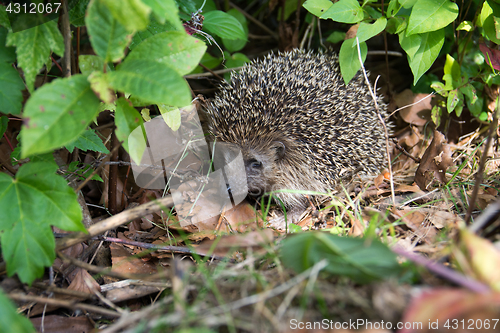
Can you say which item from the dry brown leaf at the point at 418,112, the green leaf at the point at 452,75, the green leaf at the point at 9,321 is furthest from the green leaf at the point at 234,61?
the green leaf at the point at 9,321

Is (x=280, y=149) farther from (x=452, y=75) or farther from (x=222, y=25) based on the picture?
(x=452, y=75)

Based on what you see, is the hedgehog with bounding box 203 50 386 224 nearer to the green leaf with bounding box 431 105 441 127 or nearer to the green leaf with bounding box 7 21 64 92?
the green leaf with bounding box 431 105 441 127

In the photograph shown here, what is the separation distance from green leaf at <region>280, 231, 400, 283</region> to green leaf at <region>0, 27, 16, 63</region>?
187 centimetres

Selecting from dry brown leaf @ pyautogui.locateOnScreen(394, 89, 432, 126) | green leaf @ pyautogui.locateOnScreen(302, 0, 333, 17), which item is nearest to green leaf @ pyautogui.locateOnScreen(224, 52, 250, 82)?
green leaf @ pyautogui.locateOnScreen(302, 0, 333, 17)

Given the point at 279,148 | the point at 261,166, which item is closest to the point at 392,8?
the point at 279,148

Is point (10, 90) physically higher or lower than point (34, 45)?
lower

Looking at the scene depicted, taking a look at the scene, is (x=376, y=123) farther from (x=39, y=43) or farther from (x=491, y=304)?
(x=39, y=43)

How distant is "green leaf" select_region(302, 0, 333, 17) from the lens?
3.06m

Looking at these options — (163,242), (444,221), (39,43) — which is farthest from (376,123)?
(39,43)

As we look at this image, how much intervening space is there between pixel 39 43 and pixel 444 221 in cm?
288

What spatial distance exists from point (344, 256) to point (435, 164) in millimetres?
2501

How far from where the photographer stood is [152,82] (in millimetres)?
1621

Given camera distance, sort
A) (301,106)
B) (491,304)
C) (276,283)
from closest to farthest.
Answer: (491,304) → (276,283) → (301,106)

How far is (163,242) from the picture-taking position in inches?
112
